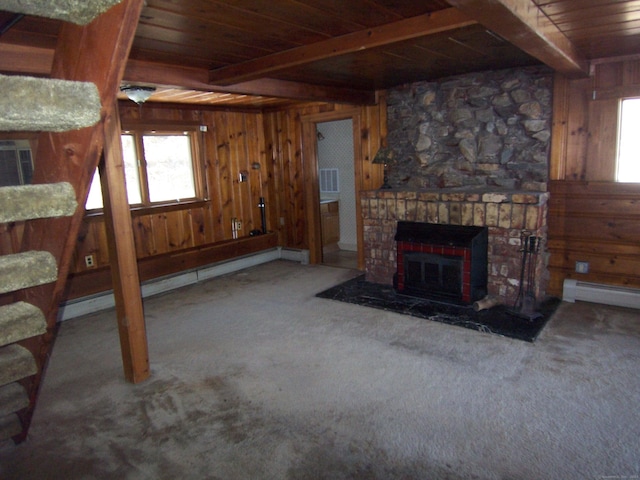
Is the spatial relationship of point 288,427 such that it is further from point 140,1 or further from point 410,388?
point 140,1

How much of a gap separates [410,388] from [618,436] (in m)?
1.13

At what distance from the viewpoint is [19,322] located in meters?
1.38

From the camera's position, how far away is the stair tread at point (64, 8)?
2.69ft

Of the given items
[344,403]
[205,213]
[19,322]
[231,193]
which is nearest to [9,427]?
[19,322]

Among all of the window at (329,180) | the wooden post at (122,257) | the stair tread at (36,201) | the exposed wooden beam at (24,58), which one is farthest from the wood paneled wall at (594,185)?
the stair tread at (36,201)

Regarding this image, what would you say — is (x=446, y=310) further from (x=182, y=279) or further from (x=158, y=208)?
(x=158, y=208)

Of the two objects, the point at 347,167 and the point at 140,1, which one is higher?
the point at 140,1

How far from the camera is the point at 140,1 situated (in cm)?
95

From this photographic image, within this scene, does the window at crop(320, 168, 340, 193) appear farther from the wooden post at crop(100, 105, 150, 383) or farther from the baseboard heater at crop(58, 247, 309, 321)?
the wooden post at crop(100, 105, 150, 383)

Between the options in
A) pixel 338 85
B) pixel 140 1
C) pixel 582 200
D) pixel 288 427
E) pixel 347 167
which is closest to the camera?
pixel 140 1

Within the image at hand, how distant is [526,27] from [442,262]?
2.47m

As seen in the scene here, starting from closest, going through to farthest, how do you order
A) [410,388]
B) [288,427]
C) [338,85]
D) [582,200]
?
[288,427]
[410,388]
[582,200]
[338,85]

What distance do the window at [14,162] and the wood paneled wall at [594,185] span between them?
5151 mm

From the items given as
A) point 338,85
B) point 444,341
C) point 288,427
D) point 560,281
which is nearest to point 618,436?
point 444,341
